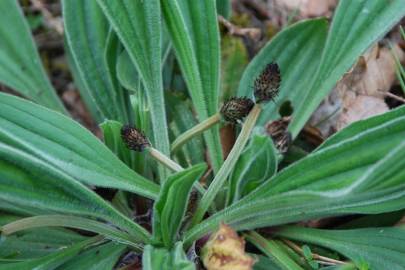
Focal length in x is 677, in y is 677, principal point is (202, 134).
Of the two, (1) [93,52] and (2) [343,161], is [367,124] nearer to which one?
(2) [343,161]

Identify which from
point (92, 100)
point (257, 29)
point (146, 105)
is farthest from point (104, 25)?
point (257, 29)

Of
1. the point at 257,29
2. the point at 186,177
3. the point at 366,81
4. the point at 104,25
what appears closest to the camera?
the point at 186,177

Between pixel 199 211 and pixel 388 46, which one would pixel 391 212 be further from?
pixel 388 46

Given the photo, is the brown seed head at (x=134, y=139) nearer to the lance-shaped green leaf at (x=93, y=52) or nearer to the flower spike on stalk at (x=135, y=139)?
the flower spike on stalk at (x=135, y=139)

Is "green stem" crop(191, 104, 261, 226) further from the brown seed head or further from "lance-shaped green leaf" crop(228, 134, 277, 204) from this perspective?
the brown seed head

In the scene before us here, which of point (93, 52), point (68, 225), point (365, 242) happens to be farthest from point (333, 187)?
point (93, 52)

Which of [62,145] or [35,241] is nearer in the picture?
[62,145]

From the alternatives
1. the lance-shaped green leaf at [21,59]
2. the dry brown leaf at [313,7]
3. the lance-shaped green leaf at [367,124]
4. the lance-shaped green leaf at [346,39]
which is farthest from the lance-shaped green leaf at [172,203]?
the dry brown leaf at [313,7]
